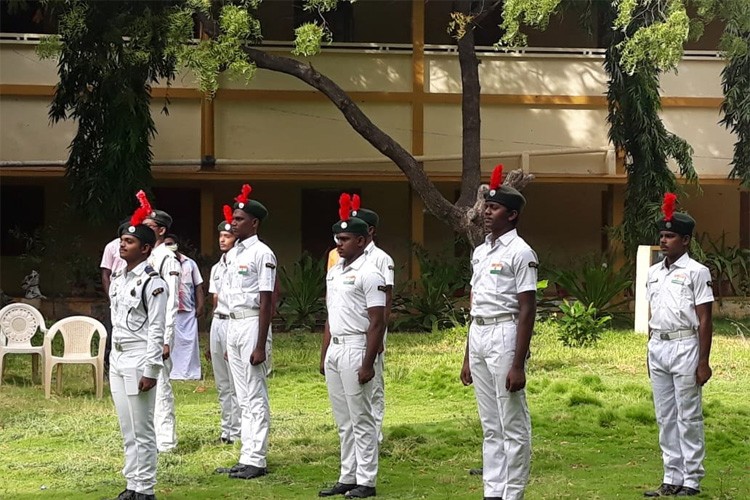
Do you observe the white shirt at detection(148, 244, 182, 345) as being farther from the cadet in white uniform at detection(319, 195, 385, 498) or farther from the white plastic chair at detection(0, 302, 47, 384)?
the white plastic chair at detection(0, 302, 47, 384)

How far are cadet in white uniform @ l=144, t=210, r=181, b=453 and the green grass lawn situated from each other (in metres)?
0.21

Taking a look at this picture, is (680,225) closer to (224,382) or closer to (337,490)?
(337,490)

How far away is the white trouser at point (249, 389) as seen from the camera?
343 inches

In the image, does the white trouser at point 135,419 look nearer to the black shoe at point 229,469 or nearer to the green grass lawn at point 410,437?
the green grass lawn at point 410,437

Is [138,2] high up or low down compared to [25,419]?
up

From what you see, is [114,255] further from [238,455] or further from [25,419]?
[238,455]

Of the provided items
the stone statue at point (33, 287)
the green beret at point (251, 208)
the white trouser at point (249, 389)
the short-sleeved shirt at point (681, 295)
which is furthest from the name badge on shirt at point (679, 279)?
the stone statue at point (33, 287)

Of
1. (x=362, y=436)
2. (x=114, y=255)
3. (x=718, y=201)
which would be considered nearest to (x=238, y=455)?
(x=362, y=436)

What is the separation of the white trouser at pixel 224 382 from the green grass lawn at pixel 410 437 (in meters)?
0.22

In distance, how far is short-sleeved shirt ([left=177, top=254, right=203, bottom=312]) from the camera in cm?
1117

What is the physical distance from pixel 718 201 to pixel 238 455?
1578cm

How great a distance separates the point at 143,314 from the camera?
25.4ft

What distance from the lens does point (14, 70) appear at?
1977cm

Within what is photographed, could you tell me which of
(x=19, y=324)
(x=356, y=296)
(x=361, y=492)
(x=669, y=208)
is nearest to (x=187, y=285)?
(x=19, y=324)
